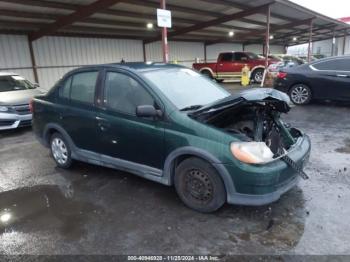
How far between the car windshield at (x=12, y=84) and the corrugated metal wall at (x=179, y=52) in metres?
13.1

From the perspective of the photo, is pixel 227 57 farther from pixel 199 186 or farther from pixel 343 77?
pixel 199 186

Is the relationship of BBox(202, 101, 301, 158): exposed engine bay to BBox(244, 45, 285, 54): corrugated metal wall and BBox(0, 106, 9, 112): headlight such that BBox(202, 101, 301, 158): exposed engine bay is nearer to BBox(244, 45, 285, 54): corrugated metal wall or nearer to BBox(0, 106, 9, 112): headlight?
BBox(0, 106, 9, 112): headlight

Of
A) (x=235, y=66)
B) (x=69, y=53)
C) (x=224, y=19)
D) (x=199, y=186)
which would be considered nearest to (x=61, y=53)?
(x=69, y=53)

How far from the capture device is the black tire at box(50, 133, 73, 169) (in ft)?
14.9

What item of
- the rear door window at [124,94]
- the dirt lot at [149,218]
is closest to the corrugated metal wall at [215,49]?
the dirt lot at [149,218]

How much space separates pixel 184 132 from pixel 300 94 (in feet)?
23.5

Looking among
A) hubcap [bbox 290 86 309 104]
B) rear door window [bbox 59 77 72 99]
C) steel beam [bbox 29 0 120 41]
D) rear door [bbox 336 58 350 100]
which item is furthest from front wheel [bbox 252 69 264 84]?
rear door window [bbox 59 77 72 99]

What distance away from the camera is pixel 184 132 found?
10.3 feet

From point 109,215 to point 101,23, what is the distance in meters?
12.5

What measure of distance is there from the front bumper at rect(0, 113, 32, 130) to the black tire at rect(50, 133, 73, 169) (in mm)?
3112

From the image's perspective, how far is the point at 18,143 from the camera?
21.4 feet

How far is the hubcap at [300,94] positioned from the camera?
29.6 feet

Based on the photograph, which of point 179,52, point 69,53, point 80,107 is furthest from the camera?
point 179,52

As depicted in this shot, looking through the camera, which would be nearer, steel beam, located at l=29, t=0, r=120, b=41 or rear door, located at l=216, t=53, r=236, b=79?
steel beam, located at l=29, t=0, r=120, b=41
